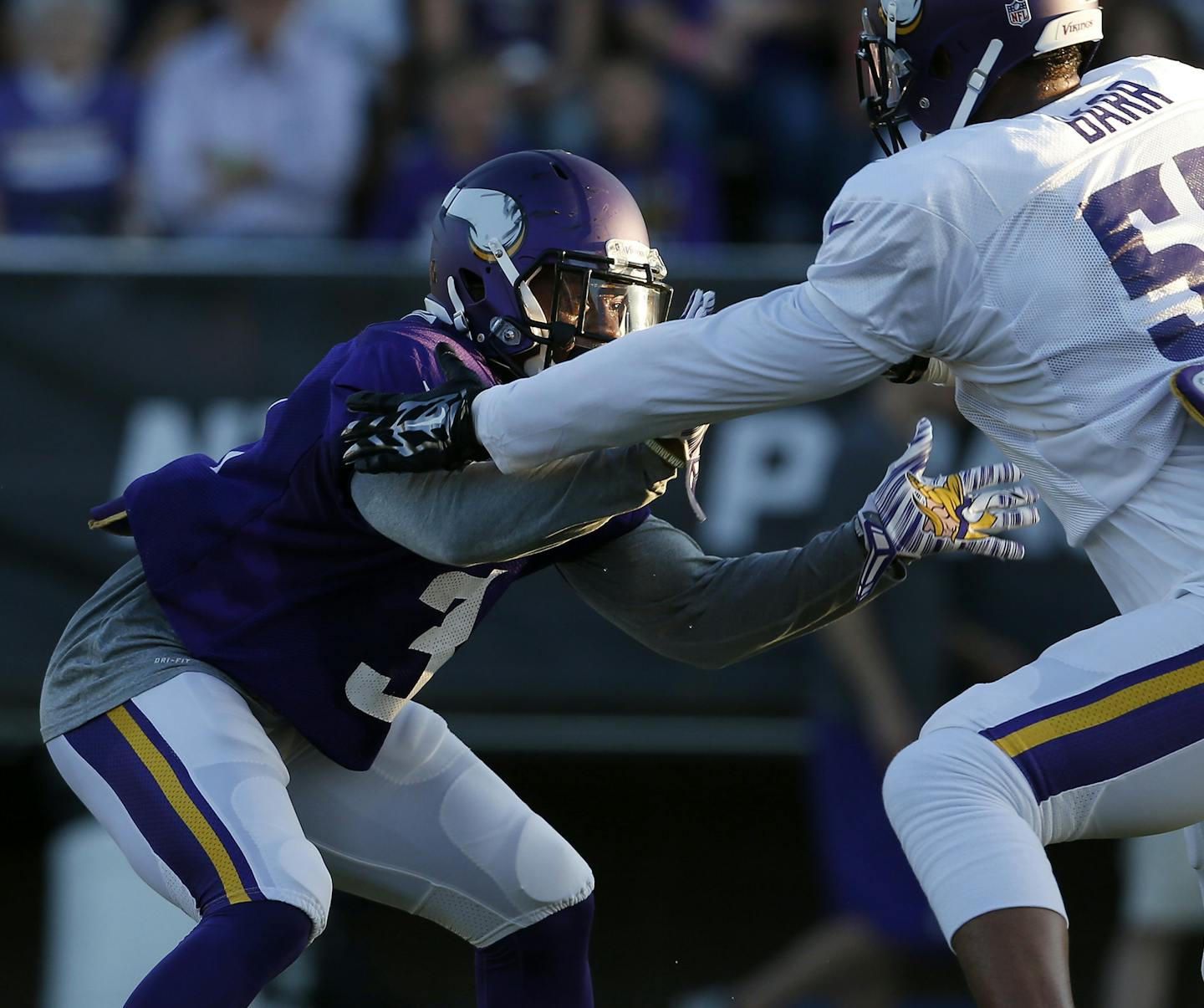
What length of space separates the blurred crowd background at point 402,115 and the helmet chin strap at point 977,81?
290 centimetres

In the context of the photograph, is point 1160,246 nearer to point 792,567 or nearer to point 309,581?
point 792,567

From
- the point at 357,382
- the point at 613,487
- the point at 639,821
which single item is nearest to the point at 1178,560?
the point at 613,487

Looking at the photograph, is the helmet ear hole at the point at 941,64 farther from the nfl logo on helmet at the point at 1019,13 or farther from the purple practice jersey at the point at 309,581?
the purple practice jersey at the point at 309,581

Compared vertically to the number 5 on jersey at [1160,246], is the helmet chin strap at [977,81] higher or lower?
higher

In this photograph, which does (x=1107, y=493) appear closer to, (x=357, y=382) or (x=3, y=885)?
(x=357, y=382)

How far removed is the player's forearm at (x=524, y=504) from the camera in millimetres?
2607

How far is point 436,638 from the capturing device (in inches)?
117

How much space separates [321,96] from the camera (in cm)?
573

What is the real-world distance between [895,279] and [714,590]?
893 mm

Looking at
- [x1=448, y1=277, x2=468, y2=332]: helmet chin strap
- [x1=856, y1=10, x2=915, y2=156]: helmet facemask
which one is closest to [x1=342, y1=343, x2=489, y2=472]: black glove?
[x1=448, y1=277, x2=468, y2=332]: helmet chin strap

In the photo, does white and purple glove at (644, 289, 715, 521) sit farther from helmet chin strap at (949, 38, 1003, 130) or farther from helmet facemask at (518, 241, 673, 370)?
helmet chin strap at (949, 38, 1003, 130)

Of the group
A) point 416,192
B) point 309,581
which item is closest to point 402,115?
point 416,192

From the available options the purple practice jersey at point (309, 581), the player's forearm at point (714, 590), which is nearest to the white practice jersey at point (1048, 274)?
the player's forearm at point (714, 590)

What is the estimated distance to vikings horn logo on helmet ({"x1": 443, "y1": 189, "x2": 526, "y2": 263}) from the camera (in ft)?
9.55
